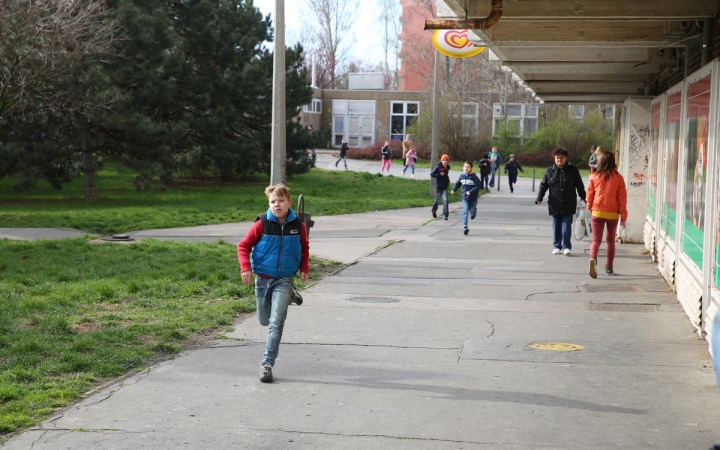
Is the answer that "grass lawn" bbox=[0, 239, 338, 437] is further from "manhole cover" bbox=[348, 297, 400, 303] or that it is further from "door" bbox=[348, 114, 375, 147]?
"door" bbox=[348, 114, 375, 147]

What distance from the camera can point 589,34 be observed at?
421 inches

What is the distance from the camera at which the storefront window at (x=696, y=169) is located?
905 cm

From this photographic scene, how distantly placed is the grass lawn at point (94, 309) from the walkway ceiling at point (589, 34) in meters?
4.16

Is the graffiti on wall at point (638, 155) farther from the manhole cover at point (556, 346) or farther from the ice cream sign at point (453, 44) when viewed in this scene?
the manhole cover at point (556, 346)

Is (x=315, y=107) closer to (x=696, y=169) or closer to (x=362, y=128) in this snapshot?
(x=362, y=128)

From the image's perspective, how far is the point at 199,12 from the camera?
32906 mm

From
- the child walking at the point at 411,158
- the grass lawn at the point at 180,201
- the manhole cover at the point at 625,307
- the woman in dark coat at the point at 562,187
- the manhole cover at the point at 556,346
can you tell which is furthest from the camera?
the child walking at the point at 411,158

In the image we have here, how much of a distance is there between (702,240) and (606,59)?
4597mm

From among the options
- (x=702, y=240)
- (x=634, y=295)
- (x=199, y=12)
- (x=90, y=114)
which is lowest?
(x=634, y=295)

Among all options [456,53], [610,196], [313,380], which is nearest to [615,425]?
[313,380]

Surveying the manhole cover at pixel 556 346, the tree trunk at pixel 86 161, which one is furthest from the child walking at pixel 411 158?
the manhole cover at pixel 556 346

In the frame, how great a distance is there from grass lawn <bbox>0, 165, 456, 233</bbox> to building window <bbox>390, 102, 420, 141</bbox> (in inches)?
1273

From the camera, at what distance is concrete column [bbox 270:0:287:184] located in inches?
493

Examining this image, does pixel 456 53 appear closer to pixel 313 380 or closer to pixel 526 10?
pixel 526 10
